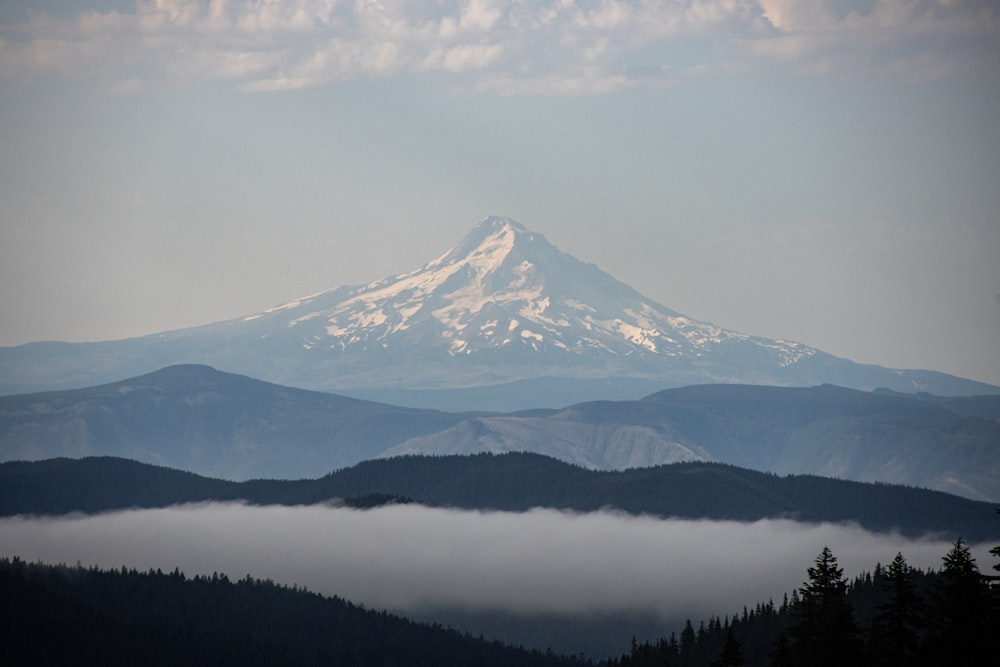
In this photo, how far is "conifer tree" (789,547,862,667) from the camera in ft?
270

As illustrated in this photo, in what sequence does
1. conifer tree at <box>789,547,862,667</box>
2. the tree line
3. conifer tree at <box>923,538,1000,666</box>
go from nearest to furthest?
conifer tree at <box>923,538,1000,666</box>
the tree line
conifer tree at <box>789,547,862,667</box>

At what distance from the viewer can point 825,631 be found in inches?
3263

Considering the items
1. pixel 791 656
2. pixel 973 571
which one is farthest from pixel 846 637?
A: pixel 973 571

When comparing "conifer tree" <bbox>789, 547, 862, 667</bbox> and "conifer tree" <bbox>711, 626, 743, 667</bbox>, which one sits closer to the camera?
"conifer tree" <bbox>711, 626, 743, 667</bbox>

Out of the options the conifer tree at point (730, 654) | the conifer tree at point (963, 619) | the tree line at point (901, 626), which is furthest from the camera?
the conifer tree at point (730, 654)

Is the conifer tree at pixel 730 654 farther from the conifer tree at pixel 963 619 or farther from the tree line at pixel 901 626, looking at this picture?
the conifer tree at pixel 963 619

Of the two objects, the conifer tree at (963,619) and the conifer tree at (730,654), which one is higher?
the conifer tree at (963,619)

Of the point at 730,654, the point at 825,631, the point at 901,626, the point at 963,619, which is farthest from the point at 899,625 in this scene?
the point at 730,654

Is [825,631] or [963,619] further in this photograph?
[825,631]

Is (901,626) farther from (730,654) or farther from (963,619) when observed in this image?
(730,654)

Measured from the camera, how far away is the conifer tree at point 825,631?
82312 mm

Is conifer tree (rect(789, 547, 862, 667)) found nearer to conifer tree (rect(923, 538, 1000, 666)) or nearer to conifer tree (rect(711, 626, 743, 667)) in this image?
conifer tree (rect(711, 626, 743, 667))

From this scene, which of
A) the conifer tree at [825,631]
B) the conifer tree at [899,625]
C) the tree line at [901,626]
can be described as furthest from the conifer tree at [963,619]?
the conifer tree at [825,631]

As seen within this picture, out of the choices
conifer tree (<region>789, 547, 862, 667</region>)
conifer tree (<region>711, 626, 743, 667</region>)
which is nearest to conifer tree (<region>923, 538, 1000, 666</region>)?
conifer tree (<region>789, 547, 862, 667</region>)
